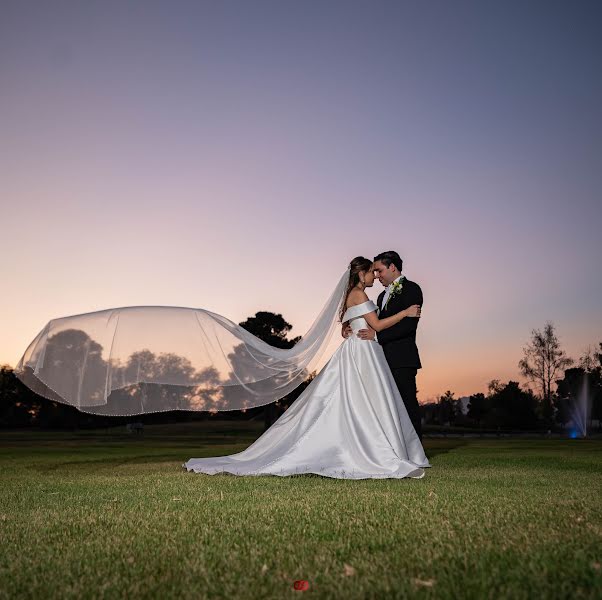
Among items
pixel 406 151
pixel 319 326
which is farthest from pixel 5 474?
pixel 406 151

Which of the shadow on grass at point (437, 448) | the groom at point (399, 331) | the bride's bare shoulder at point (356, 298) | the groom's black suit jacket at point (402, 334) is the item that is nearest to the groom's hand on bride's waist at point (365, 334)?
the groom at point (399, 331)

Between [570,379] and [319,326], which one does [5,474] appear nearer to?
[319,326]

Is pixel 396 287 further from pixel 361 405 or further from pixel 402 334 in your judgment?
pixel 361 405

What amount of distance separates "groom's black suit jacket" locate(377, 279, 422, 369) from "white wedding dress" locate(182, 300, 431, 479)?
32 centimetres

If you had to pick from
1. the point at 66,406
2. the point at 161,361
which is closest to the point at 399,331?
the point at 161,361

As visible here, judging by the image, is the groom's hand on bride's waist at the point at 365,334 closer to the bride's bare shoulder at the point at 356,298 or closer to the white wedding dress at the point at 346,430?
the white wedding dress at the point at 346,430

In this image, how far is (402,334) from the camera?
11211 millimetres

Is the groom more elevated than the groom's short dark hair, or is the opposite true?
the groom's short dark hair

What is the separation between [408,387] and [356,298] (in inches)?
73.6

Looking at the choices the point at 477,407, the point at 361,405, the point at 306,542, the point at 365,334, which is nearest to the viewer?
the point at 306,542

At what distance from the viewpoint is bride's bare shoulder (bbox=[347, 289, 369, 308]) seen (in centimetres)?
1112

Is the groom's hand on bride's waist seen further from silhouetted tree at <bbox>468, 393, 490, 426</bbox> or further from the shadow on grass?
silhouetted tree at <bbox>468, 393, 490, 426</bbox>

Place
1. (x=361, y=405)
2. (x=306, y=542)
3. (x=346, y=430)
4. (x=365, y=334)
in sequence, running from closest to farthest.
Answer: (x=306, y=542)
(x=346, y=430)
(x=361, y=405)
(x=365, y=334)

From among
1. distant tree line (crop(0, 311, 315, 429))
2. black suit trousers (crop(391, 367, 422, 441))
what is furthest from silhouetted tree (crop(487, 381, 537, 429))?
black suit trousers (crop(391, 367, 422, 441))
